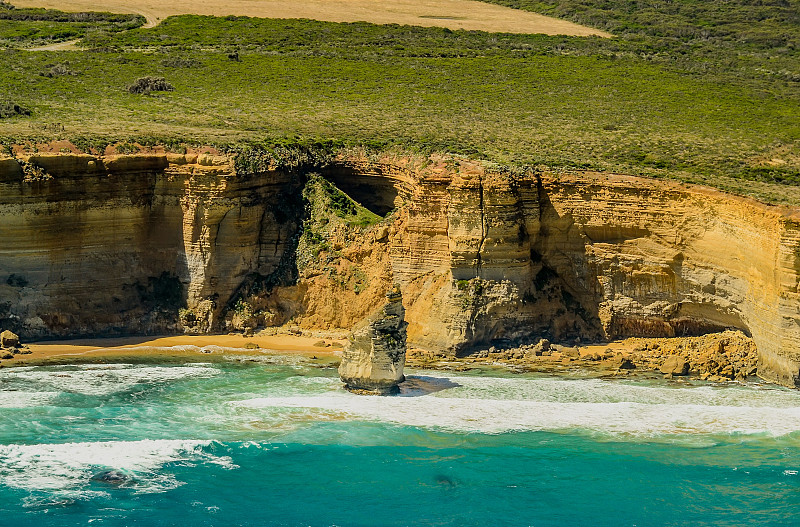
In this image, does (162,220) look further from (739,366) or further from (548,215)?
(739,366)

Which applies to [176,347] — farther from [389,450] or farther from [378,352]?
[389,450]

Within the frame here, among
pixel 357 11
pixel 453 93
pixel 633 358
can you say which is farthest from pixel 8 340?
pixel 357 11

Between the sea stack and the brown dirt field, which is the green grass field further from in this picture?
the sea stack

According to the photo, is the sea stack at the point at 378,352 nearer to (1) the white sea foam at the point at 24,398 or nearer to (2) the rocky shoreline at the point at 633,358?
(2) the rocky shoreline at the point at 633,358

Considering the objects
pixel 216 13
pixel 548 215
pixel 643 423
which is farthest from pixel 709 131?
pixel 216 13

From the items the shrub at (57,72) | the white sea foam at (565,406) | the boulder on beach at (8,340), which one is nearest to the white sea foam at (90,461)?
the white sea foam at (565,406)

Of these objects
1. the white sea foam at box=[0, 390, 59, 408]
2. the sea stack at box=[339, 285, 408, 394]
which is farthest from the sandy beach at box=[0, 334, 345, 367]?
the sea stack at box=[339, 285, 408, 394]
